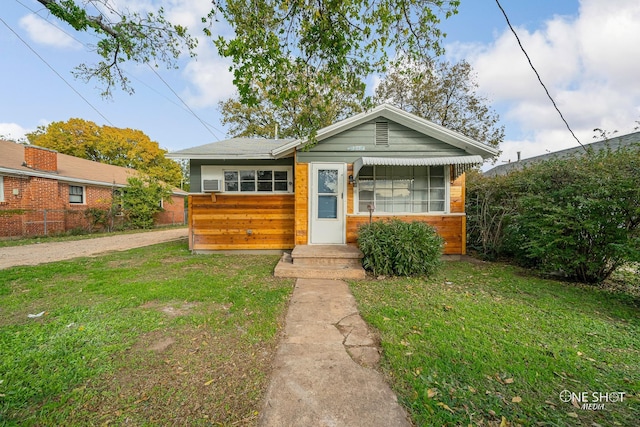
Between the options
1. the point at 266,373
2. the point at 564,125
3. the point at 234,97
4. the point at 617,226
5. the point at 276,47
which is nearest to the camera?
the point at 266,373

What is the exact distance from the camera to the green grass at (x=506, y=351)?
1753 millimetres

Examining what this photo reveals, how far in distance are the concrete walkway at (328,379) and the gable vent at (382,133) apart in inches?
186

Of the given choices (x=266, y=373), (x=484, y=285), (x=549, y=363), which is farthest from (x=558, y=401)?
(x=484, y=285)

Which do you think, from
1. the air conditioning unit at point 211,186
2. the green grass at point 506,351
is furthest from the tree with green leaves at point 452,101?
the green grass at point 506,351

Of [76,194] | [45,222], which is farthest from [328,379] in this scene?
[76,194]

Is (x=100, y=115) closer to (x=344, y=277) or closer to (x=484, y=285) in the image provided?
(x=344, y=277)

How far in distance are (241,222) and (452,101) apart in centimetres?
1572

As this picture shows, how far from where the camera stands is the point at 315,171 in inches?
261

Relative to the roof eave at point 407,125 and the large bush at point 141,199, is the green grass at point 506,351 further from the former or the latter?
the large bush at point 141,199

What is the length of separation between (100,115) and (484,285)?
1834 centimetres

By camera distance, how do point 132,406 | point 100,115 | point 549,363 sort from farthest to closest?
1. point 100,115
2. point 549,363
3. point 132,406

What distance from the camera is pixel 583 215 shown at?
4512 millimetres

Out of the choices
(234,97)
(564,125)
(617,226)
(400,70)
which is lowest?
(617,226)

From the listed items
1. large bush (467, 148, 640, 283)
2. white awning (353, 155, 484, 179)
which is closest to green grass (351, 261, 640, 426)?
large bush (467, 148, 640, 283)
